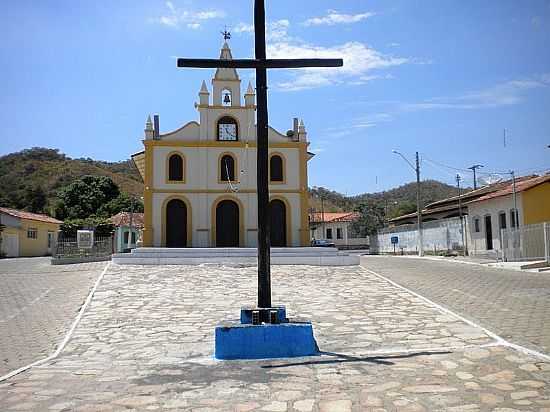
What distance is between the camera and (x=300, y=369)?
581cm

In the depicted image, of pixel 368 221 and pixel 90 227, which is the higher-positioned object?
→ pixel 368 221

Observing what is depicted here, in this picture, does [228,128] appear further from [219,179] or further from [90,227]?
[90,227]

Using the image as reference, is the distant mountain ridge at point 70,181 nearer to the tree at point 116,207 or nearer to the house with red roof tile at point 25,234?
the tree at point 116,207

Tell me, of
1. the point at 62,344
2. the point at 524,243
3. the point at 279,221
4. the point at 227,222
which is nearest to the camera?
the point at 62,344

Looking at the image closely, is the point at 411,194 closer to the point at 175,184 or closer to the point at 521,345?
the point at 175,184

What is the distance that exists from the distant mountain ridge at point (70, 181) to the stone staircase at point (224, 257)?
4507cm

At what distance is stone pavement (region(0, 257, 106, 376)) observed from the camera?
302 inches

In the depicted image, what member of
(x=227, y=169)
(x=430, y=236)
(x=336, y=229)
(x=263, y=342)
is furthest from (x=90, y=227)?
(x=263, y=342)

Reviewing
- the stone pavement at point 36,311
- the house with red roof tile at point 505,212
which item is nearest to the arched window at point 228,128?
the stone pavement at point 36,311

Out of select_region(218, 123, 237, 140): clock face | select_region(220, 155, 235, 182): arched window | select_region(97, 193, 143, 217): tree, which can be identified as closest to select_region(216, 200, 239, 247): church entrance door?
select_region(220, 155, 235, 182): arched window

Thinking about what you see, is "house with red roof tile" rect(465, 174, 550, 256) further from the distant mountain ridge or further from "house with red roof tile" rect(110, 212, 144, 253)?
the distant mountain ridge

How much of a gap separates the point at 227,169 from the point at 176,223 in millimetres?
3349

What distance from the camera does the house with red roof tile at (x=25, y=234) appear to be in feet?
135

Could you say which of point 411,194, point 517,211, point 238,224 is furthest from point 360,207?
point 238,224
